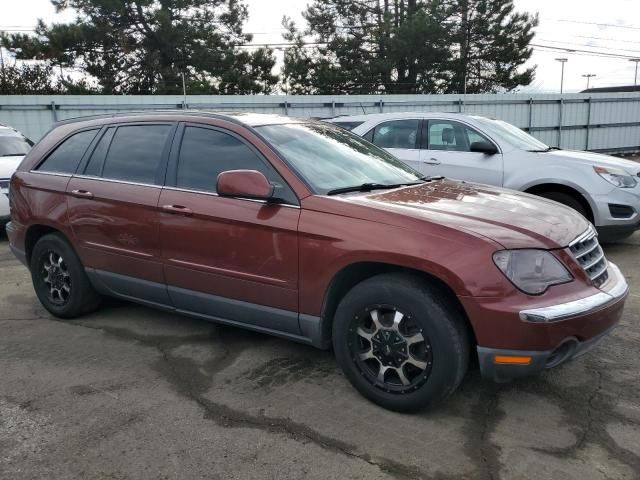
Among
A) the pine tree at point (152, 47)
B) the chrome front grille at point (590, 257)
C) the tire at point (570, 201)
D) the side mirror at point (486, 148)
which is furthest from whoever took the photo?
the pine tree at point (152, 47)

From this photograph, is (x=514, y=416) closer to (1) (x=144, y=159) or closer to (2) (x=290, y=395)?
(2) (x=290, y=395)

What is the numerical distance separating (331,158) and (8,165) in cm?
654

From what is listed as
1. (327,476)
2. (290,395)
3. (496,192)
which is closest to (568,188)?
(496,192)

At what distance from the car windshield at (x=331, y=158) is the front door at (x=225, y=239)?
18 centimetres

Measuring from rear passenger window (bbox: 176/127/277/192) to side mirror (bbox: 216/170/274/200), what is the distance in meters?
0.27

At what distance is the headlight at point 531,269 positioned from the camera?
288cm

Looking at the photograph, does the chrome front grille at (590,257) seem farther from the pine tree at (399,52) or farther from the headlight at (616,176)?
the pine tree at (399,52)

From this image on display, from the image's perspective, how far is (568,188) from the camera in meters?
6.79

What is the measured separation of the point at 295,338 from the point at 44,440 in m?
1.47

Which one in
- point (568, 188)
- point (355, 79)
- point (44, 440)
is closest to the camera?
point (44, 440)

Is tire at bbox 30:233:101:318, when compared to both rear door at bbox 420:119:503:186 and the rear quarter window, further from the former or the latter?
rear door at bbox 420:119:503:186

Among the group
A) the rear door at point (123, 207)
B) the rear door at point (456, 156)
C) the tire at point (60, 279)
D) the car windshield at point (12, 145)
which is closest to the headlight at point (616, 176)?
the rear door at point (456, 156)

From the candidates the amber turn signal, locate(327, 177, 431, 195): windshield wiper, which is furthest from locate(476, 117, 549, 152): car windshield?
the amber turn signal

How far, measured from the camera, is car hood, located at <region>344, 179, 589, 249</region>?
3.02 m
